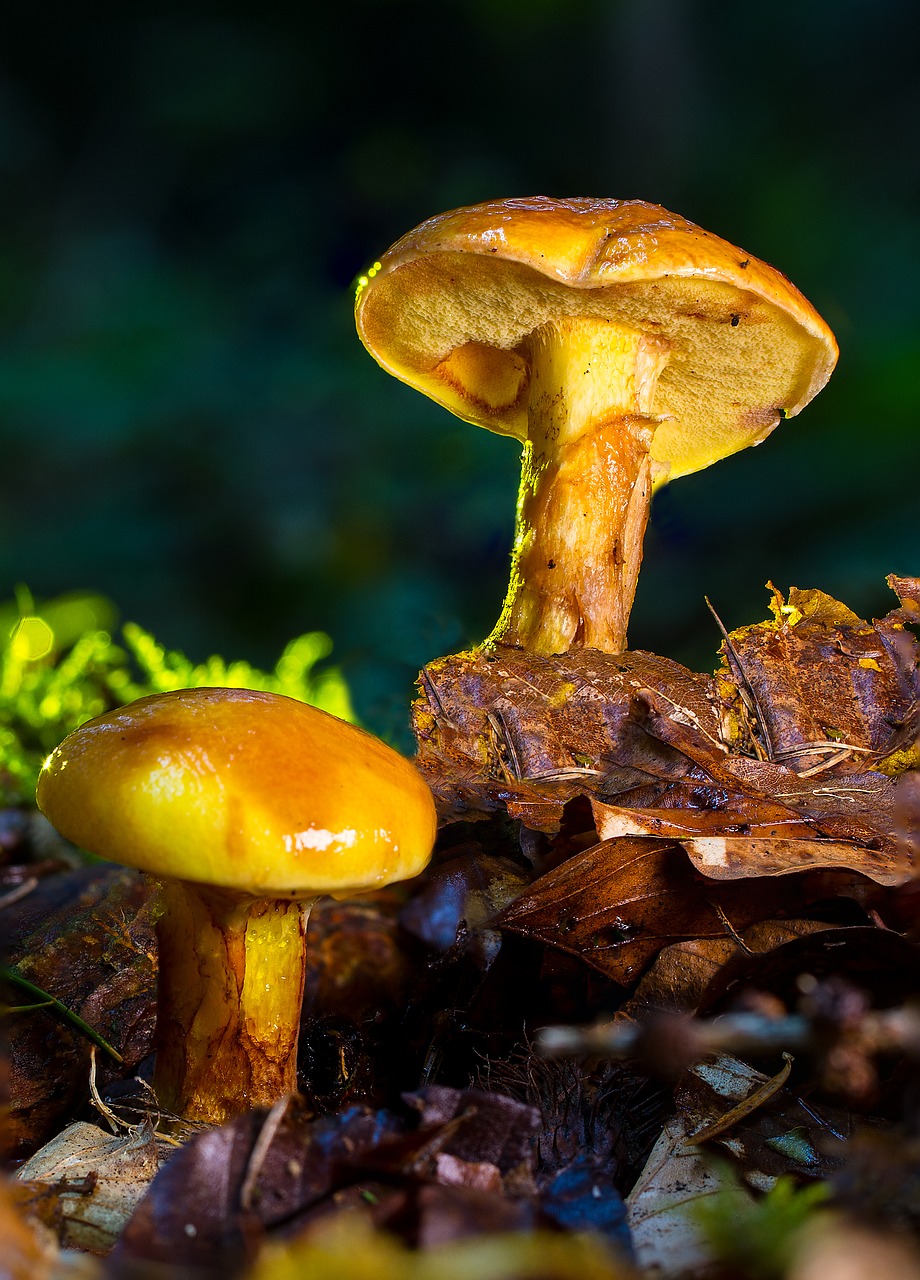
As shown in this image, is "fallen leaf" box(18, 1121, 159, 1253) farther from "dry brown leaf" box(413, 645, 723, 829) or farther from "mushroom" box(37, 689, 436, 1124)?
"dry brown leaf" box(413, 645, 723, 829)

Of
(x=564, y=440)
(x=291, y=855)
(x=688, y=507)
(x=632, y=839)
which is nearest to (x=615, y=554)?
(x=564, y=440)

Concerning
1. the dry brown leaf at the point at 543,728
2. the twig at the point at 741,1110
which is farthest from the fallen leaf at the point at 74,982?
the twig at the point at 741,1110

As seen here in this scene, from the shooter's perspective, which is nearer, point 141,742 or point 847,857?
point 141,742

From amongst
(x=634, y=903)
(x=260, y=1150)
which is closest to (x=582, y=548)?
(x=634, y=903)

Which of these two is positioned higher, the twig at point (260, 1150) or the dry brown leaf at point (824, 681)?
the dry brown leaf at point (824, 681)

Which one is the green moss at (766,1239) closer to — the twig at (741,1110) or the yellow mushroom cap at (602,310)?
the twig at (741,1110)

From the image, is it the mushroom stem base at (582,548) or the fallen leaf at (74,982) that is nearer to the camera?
the fallen leaf at (74,982)

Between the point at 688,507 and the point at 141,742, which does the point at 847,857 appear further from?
the point at 688,507
